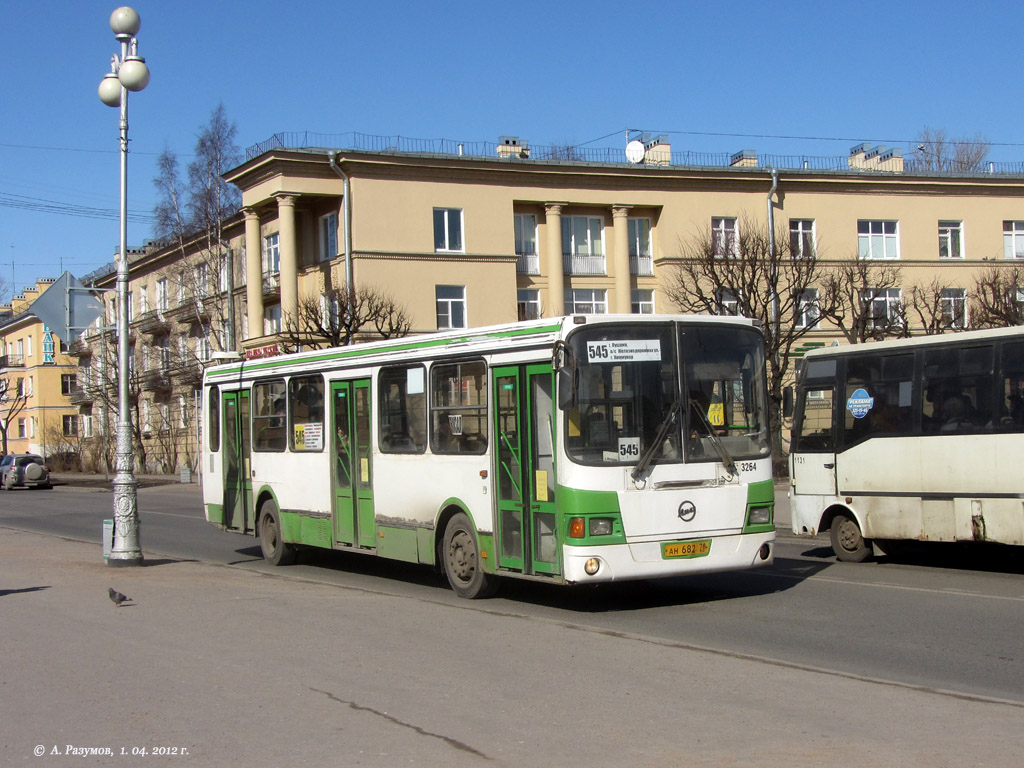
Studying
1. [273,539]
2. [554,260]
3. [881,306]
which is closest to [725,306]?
[881,306]

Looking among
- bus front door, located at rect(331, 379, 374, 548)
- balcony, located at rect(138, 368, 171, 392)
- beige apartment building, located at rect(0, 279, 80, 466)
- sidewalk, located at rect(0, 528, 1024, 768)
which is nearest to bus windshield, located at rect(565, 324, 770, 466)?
sidewalk, located at rect(0, 528, 1024, 768)

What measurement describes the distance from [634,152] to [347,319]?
16.5 m

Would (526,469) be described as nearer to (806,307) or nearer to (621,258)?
(806,307)

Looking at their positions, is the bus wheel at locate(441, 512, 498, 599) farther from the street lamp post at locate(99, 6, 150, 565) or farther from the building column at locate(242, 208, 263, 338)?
the building column at locate(242, 208, 263, 338)

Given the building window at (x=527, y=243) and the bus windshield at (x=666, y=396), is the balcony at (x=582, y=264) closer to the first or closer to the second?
the building window at (x=527, y=243)

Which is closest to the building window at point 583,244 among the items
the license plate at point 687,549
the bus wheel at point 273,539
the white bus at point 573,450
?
the bus wheel at point 273,539

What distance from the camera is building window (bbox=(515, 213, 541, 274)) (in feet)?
154

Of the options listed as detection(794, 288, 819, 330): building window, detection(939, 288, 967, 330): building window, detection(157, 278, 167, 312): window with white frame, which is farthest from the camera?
detection(157, 278, 167, 312): window with white frame

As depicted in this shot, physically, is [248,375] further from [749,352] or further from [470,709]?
[470,709]

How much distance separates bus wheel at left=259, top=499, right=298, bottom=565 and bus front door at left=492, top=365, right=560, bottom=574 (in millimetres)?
5600

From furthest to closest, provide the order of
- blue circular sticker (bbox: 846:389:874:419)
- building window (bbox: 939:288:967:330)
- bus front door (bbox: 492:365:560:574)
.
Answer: building window (bbox: 939:288:967:330)
blue circular sticker (bbox: 846:389:874:419)
bus front door (bbox: 492:365:560:574)

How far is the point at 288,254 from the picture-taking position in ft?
145

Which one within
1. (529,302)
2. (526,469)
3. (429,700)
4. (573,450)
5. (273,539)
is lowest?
(429,700)

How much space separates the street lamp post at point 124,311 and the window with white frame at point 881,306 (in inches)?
1004
